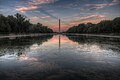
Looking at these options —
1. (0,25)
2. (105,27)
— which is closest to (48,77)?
(0,25)

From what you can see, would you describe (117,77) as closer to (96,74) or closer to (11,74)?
(96,74)

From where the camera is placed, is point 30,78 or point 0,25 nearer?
point 30,78

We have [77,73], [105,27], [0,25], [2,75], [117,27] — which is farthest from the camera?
[105,27]

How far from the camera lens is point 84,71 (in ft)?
33.9

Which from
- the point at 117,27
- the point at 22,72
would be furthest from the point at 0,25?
the point at 22,72

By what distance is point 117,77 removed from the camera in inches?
352

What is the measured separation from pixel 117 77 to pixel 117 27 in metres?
86.2

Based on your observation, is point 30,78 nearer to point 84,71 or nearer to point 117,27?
point 84,71

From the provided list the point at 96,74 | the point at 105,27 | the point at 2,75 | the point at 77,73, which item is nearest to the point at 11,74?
the point at 2,75

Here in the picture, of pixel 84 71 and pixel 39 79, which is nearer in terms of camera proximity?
pixel 39 79

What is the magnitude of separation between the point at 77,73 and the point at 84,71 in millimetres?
650

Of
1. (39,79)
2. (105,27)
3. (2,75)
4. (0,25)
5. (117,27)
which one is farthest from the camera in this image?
(105,27)

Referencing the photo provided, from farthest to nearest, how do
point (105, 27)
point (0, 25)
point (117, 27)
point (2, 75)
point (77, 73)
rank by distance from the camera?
point (105, 27) → point (117, 27) → point (0, 25) → point (77, 73) → point (2, 75)

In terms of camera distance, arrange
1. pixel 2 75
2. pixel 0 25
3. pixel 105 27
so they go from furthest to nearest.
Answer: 1. pixel 105 27
2. pixel 0 25
3. pixel 2 75
